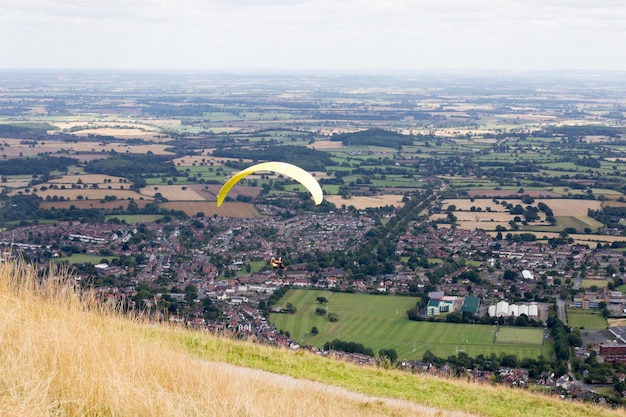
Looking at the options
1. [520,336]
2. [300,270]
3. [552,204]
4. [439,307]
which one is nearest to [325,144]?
[552,204]

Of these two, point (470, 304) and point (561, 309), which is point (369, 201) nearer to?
point (470, 304)

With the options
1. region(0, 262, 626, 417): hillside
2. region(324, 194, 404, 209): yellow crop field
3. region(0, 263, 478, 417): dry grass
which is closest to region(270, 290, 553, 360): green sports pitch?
region(0, 262, 626, 417): hillside

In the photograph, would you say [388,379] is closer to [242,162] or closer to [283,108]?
[242,162]

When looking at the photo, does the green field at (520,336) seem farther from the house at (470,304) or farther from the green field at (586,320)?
the house at (470,304)

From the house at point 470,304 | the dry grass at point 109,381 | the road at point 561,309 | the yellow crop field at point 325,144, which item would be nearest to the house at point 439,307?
the house at point 470,304

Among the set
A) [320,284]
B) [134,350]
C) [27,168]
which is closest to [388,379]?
[134,350]

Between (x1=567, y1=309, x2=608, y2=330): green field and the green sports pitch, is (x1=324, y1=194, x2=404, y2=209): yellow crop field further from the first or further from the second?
(x1=567, y1=309, x2=608, y2=330): green field
